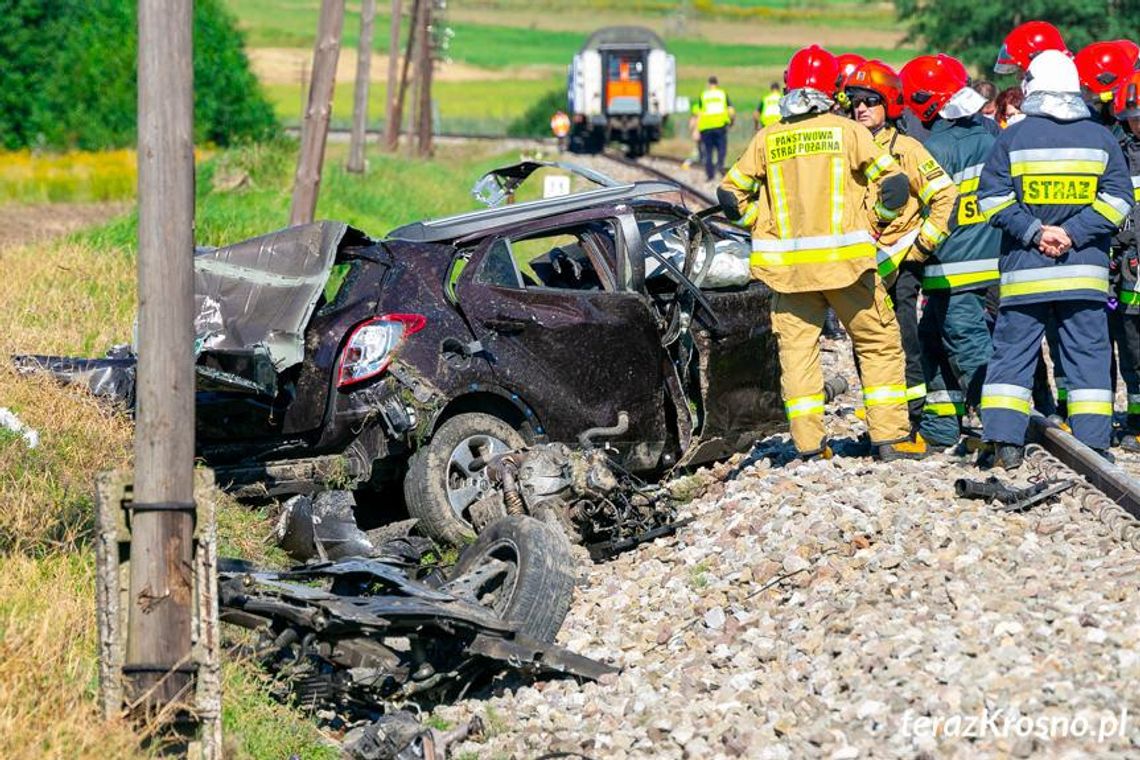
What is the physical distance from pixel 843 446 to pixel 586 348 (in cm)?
170

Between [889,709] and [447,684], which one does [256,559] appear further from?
[889,709]

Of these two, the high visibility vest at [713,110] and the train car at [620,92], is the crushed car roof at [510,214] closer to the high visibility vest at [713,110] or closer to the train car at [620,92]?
the high visibility vest at [713,110]

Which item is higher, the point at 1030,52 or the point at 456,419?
the point at 1030,52

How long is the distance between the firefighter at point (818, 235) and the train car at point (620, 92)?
36976 mm

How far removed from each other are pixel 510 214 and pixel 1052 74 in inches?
114

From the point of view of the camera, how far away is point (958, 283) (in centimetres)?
976

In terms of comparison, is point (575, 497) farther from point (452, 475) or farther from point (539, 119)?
point (539, 119)

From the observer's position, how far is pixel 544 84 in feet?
298

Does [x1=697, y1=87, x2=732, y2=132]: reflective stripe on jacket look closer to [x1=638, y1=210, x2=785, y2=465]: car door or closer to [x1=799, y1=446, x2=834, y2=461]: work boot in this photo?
[x1=638, y1=210, x2=785, y2=465]: car door

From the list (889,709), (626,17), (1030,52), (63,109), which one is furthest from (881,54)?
(889,709)

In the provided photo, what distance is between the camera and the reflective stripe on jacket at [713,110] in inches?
1266

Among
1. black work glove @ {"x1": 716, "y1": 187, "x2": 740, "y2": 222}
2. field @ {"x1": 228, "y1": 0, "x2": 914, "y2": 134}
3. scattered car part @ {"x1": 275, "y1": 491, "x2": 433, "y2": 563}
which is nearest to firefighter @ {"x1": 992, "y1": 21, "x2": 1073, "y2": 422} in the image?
black work glove @ {"x1": 716, "y1": 187, "x2": 740, "y2": 222}

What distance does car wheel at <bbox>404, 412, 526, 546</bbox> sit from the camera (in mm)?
8539

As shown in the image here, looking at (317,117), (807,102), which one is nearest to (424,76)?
(317,117)
